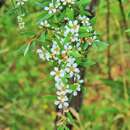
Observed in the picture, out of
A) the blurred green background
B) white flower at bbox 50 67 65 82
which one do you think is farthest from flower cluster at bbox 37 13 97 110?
the blurred green background

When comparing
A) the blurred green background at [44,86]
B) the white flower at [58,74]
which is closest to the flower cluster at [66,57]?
the white flower at [58,74]

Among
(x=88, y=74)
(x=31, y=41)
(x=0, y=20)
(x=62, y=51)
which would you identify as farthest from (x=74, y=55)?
(x=88, y=74)

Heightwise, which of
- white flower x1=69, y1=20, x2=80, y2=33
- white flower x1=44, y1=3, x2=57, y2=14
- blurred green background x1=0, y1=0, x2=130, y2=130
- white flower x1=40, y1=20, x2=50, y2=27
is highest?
white flower x1=44, y1=3, x2=57, y2=14

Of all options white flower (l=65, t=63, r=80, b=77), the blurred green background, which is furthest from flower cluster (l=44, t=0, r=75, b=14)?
the blurred green background

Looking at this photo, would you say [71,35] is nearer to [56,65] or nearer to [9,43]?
[56,65]

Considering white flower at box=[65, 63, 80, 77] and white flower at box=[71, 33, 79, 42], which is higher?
white flower at box=[71, 33, 79, 42]

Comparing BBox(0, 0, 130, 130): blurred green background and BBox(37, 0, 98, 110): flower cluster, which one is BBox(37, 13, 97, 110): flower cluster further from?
BBox(0, 0, 130, 130): blurred green background

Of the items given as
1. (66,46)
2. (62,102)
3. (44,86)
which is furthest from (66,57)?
(44,86)

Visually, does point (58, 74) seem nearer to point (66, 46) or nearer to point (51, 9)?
point (66, 46)

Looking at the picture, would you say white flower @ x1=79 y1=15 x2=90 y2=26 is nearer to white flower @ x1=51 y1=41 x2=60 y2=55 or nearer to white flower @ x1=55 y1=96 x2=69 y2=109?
white flower @ x1=51 y1=41 x2=60 y2=55

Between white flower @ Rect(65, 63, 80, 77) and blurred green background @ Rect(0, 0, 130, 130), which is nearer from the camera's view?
white flower @ Rect(65, 63, 80, 77)
